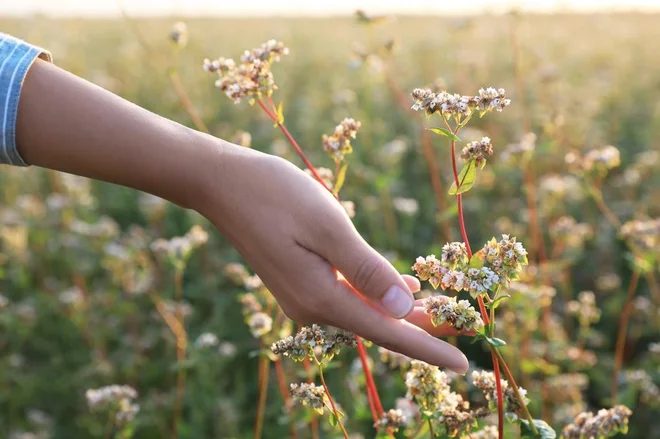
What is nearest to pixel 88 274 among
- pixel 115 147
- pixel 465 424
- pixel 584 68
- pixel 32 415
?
pixel 32 415

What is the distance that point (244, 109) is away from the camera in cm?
599

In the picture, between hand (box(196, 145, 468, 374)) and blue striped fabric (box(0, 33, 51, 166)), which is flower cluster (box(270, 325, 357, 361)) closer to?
A: hand (box(196, 145, 468, 374))

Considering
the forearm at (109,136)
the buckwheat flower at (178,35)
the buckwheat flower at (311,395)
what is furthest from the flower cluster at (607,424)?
the buckwheat flower at (178,35)

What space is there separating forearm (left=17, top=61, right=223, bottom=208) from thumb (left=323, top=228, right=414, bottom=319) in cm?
32

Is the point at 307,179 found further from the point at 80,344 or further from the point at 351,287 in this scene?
the point at 80,344

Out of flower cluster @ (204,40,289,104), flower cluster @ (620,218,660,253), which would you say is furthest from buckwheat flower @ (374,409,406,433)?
flower cluster @ (620,218,660,253)

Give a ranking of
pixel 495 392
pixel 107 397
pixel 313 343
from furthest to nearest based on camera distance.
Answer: pixel 107 397, pixel 495 392, pixel 313 343

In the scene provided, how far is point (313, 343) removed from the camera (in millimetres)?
1385

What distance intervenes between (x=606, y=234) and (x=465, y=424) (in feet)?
8.70

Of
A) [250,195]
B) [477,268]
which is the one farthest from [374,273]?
[250,195]

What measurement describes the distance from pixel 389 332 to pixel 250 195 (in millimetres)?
363

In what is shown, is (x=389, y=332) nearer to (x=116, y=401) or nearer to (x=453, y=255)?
(x=453, y=255)

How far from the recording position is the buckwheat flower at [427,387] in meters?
1.45

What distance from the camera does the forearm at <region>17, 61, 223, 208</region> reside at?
141 cm
